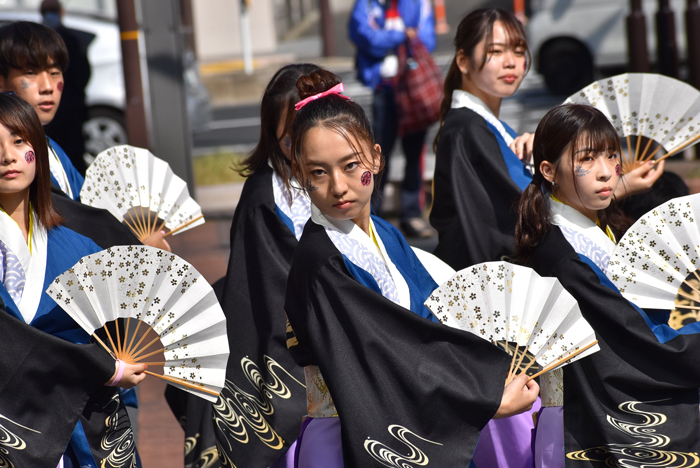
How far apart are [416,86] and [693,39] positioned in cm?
343

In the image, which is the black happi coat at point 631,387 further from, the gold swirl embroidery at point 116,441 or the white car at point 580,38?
the white car at point 580,38

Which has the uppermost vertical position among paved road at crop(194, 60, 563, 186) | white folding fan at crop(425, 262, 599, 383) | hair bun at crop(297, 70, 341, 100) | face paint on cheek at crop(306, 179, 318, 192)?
hair bun at crop(297, 70, 341, 100)

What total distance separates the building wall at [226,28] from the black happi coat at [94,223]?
19126mm

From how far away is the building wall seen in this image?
2191 cm

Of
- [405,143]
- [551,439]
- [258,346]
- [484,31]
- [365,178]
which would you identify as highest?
[484,31]

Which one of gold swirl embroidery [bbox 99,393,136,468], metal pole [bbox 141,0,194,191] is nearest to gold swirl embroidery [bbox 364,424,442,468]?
gold swirl embroidery [bbox 99,393,136,468]

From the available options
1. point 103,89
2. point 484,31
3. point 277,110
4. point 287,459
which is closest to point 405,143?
point 484,31

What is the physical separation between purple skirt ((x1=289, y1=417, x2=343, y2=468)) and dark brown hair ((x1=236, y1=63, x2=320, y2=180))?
3.23 ft

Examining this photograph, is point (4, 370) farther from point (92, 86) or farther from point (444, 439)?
point (92, 86)

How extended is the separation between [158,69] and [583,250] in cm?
616

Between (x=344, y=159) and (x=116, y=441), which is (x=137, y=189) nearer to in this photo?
(x=116, y=441)

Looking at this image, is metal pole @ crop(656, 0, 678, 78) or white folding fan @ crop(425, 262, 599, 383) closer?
white folding fan @ crop(425, 262, 599, 383)

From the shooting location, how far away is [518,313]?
2316 millimetres

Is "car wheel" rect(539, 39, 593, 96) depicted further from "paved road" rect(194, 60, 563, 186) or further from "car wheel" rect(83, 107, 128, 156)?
"car wheel" rect(83, 107, 128, 156)
